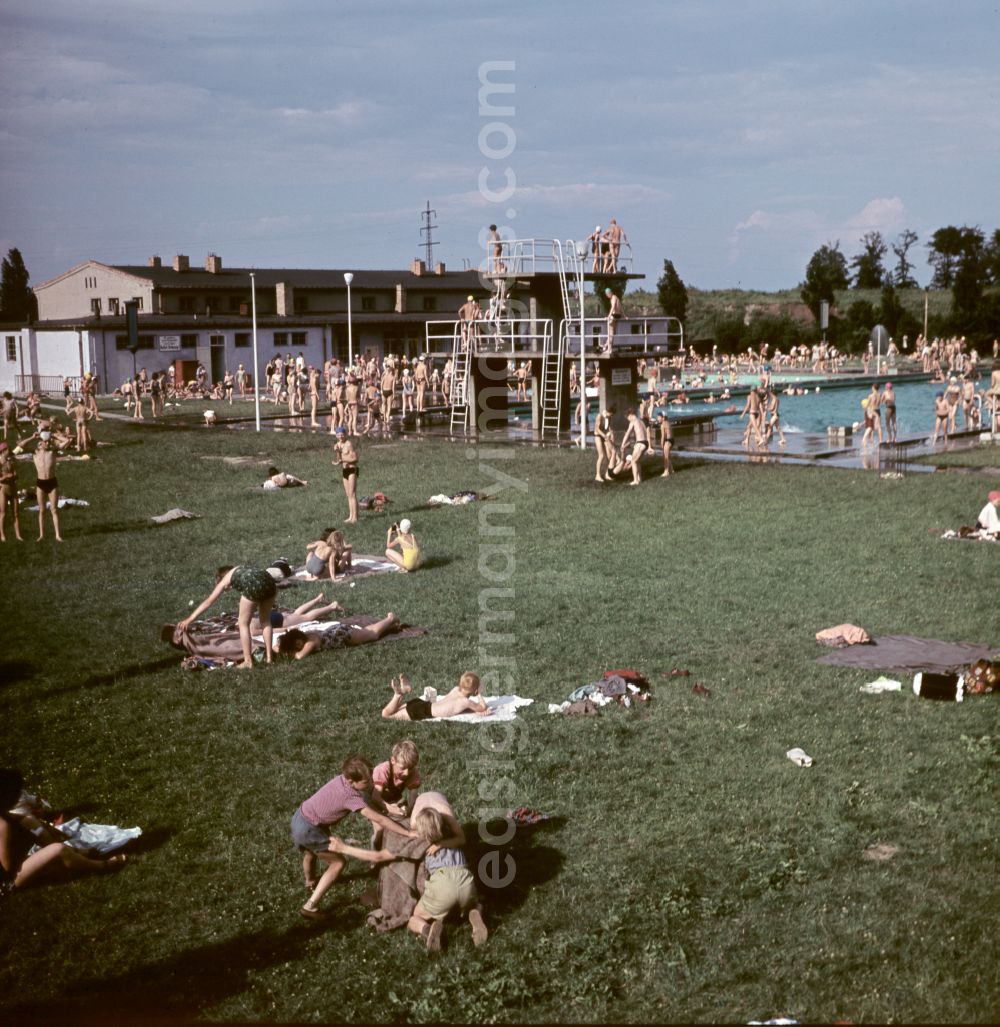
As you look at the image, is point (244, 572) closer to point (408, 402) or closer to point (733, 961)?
point (733, 961)

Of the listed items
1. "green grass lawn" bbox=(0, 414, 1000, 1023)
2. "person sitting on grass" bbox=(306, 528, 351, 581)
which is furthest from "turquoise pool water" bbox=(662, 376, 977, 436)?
"person sitting on grass" bbox=(306, 528, 351, 581)

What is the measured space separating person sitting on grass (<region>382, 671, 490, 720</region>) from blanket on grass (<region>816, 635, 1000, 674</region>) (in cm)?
370

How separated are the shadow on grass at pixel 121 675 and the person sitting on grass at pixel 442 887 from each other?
5.52 meters

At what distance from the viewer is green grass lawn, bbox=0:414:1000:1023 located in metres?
5.98

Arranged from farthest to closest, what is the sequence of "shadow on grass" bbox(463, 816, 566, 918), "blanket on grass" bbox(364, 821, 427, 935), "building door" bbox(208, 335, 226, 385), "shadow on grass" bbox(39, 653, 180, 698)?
"building door" bbox(208, 335, 226, 385), "shadow on grass" bbox(39, 653, 180, 698), "shadow on grass" bbox(463, 816, 566, 918), "blanket on grass" bbox(364, 821, 427, 935)

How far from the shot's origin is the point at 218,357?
191 ft

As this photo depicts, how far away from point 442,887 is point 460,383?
32.4 meters

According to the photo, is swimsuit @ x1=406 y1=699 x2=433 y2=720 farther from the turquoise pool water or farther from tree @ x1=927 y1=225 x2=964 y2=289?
tree @ x1=927 y1=225 x2=964 y2=289

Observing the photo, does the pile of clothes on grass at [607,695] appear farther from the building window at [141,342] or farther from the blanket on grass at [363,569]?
the building window at [141,342]

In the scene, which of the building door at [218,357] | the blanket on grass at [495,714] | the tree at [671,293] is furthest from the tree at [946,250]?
the blanket on grass at [495,714]

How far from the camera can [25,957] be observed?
6.31 m

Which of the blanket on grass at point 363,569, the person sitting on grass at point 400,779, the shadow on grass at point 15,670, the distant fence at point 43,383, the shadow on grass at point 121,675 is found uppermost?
the distant fence at point 43,383

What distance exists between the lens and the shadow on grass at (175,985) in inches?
228

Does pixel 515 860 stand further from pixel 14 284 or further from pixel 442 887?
pixel 14 284
